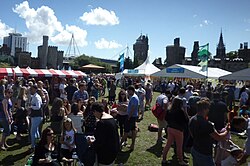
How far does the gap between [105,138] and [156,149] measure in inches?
150

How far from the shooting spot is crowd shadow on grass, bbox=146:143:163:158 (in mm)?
6922

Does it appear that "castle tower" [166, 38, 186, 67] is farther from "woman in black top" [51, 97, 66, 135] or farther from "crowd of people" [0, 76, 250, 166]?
"woman in black top" [51, 97, 66, 135]

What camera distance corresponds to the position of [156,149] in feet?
23.8

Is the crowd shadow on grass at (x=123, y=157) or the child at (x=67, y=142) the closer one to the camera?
the child at (x=67, y=142)

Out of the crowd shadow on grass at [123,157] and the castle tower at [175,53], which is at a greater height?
the castle tower at [175,53]

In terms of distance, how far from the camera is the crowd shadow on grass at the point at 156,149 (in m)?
6.92

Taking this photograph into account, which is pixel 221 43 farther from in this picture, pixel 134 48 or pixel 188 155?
pixel 188 155

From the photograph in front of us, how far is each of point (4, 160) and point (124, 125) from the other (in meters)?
2.92

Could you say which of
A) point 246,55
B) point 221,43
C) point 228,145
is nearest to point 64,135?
point 228,145

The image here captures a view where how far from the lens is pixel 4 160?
598cm

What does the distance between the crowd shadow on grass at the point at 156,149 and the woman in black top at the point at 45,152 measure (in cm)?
297

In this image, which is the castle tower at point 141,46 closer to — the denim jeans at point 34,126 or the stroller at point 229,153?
the denim jeans at point 34,126

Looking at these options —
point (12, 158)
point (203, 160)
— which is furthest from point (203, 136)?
point (12, 158)

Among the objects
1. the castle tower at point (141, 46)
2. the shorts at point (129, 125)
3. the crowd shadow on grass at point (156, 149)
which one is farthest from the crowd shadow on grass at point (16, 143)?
the castle tower at point (141, 46)
